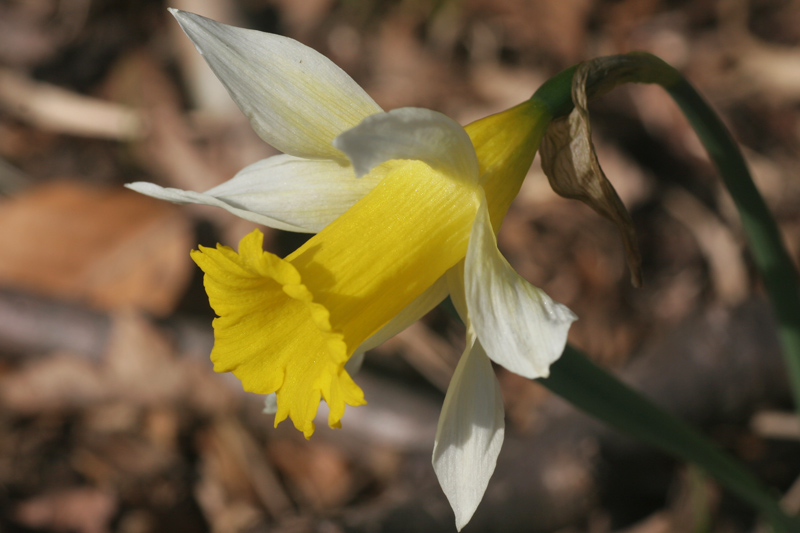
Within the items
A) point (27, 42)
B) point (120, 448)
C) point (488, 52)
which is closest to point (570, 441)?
point (120, 448)

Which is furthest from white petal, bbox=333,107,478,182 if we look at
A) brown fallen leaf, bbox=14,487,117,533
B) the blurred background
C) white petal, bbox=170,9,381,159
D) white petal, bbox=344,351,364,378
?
brown fallen leaf, bbox=14,487,117,533

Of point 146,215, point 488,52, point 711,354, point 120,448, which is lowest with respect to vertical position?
point 120,448

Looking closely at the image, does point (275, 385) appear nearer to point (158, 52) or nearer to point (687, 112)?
point (687, 112)

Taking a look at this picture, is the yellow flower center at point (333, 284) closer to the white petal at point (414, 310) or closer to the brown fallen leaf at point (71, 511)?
the white petal at point (414, 310)

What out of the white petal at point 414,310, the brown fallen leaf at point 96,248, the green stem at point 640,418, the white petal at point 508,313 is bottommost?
the brown fallen leaf at point 96,248

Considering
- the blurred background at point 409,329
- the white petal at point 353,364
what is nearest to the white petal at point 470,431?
the white petal at point 353,364

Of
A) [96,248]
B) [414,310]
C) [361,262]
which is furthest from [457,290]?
[96,248]

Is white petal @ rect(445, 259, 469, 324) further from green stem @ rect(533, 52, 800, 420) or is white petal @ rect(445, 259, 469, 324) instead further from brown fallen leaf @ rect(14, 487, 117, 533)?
brown fallen leaf @ rect(14, 487, 117, 533)
